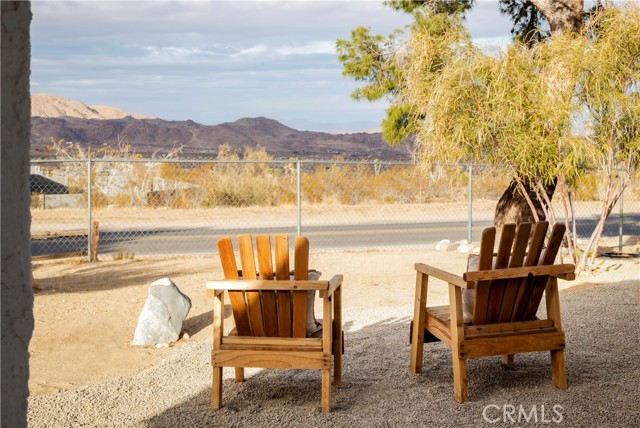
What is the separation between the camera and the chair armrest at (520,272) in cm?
478

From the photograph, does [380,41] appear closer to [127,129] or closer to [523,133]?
[523,133]

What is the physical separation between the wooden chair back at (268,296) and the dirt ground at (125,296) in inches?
78.5

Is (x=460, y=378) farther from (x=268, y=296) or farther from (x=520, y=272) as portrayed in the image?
(x=268, y=296)

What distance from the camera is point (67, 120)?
94.3m

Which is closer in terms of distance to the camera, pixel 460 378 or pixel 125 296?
pixel 460 378

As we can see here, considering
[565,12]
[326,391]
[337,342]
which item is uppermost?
[565,12]

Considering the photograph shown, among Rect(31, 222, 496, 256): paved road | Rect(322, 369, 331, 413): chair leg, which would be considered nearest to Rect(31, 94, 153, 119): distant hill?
Rect(31, 222, 496, 256): paved road

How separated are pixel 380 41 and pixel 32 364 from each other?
31.3ft

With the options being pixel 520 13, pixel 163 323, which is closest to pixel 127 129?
pixel 520 13

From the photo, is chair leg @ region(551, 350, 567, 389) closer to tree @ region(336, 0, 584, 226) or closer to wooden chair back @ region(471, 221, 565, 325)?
wooden chair back @ region(471, 221, 565, 325)

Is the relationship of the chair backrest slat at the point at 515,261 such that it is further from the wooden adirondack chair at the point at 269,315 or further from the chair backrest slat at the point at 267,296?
the chair backrest slat at the point at 267,296

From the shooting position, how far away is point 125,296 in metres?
9.48

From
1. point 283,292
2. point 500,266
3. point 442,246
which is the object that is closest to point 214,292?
point 283,292

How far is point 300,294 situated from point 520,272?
142cm
